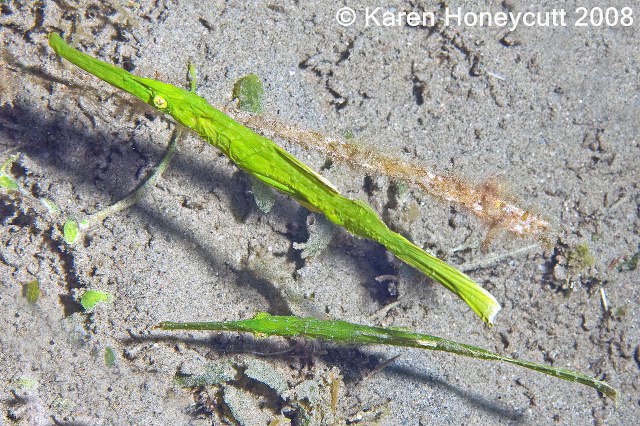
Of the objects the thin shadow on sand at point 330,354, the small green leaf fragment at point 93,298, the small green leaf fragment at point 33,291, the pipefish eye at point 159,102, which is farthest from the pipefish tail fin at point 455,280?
the small green leaf fragment at point 33,291

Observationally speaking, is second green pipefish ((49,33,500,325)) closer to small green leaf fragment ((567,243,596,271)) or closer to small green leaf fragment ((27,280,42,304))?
small green leaf fragment ((567,243,596,271))

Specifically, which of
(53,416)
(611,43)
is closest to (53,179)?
(53,416)

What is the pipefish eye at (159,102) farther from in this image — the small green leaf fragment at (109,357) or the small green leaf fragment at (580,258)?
the small green leaf fragment at (580,258)

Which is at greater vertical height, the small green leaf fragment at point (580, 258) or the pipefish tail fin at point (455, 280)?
the small green leaf fragment at point (580, 258)

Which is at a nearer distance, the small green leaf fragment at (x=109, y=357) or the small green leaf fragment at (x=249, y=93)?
the small green leaf fragment at (x=109, y=357)

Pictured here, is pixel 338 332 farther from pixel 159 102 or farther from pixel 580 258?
pixel 580 258

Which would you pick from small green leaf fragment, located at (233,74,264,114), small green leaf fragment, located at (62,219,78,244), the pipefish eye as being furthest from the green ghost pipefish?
small green leaf fragment, located at (233,74,264,114)
